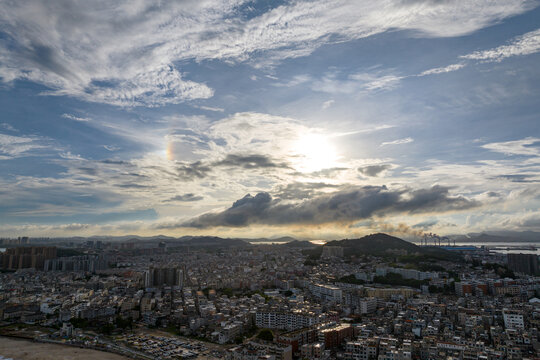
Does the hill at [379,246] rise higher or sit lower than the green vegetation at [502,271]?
higher

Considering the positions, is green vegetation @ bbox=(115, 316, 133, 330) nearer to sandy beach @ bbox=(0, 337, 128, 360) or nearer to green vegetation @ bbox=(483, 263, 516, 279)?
sandy beach @ bbox=(0, 337, 128, 360)

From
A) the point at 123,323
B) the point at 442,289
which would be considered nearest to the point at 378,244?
the point at 442,289

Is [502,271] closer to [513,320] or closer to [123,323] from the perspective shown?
[513,320]

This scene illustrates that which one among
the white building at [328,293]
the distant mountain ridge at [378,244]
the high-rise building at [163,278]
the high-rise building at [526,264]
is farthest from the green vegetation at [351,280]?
the distant mountain ridge at [378,244]

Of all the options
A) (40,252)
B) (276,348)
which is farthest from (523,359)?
(40,252)

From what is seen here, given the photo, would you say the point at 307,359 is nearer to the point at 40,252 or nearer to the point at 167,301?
the point at 167,301

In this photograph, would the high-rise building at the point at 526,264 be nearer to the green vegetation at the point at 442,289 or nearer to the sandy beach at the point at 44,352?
the green vegetation at the point at 442,289
